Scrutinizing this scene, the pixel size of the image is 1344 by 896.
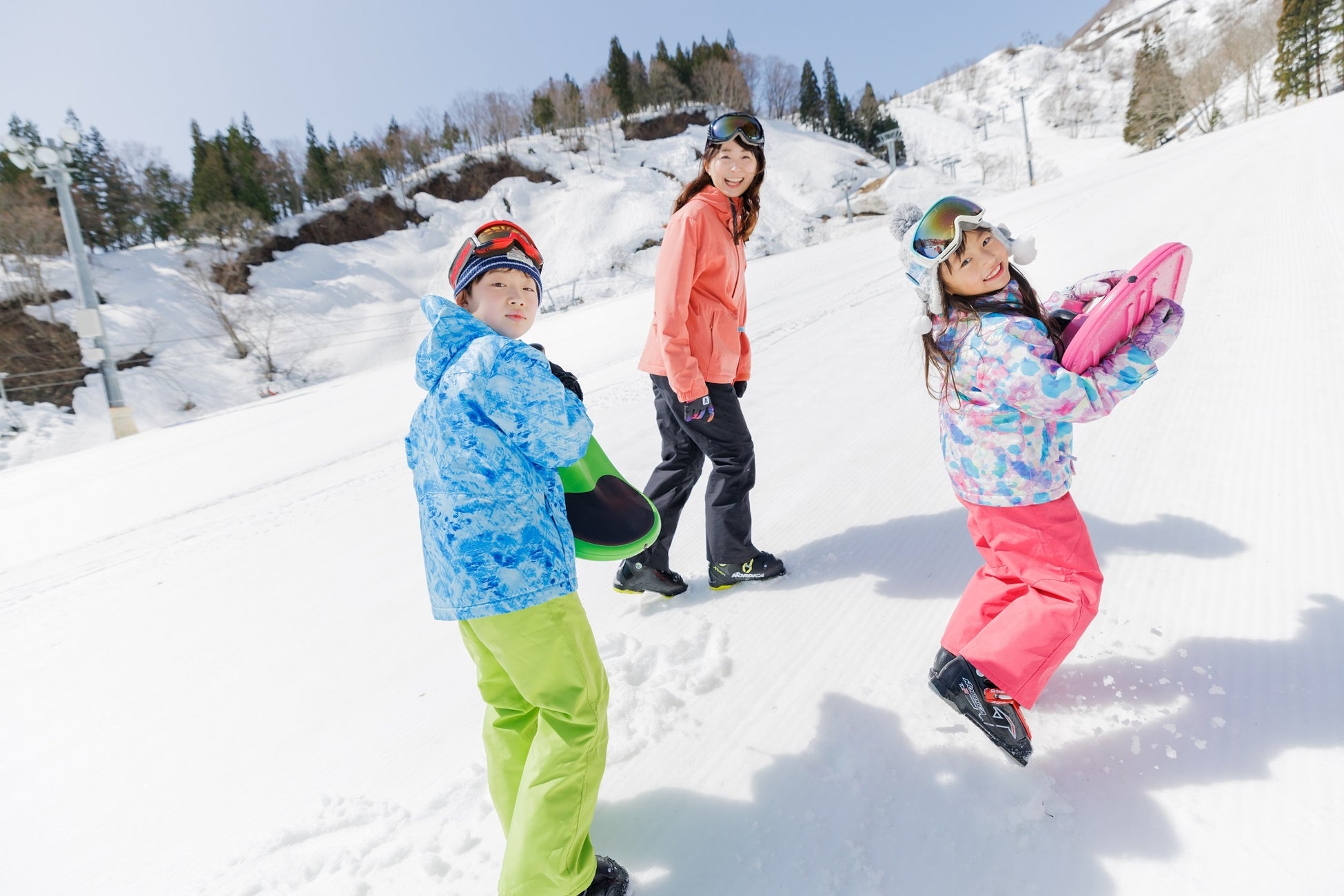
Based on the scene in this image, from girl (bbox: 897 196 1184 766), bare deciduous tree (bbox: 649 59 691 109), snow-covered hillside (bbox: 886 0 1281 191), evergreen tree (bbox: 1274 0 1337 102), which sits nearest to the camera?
girl (bbox: 897 196 1184 766)

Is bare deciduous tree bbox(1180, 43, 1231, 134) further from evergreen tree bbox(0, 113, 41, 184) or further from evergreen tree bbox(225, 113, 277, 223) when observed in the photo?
evergreen tree bbox(0, 113, 41, 184)

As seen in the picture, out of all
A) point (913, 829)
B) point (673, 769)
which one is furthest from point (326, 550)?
point (913, 829)

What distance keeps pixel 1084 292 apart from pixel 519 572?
162cm

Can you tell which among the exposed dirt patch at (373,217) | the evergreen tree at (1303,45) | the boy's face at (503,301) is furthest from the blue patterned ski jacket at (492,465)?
the evergreen tree at (1303,45)

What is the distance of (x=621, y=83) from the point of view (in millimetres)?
56062

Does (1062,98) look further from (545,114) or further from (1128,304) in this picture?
(1128,304)

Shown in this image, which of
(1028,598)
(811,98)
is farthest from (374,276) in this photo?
(811,98)

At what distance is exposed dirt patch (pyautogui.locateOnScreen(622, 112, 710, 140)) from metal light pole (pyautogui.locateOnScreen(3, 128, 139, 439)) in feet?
154

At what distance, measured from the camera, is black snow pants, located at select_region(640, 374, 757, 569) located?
2.46 meters

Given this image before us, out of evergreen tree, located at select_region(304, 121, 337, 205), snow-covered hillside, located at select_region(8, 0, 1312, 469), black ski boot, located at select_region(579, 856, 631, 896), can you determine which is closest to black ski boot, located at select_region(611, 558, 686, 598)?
black ski boot, located at select_region(579, 856, 631, 896)

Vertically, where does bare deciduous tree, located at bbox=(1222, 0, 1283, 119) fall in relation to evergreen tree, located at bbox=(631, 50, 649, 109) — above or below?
below

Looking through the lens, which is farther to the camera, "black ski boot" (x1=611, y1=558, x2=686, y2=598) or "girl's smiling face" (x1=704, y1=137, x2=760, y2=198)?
"black ski boot" (x1=611, y1=558, x2=686, y2=598)

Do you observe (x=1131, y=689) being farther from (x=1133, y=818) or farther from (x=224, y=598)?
(x=224, y=598)

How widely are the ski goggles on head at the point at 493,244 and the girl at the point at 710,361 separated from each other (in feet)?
2.80
